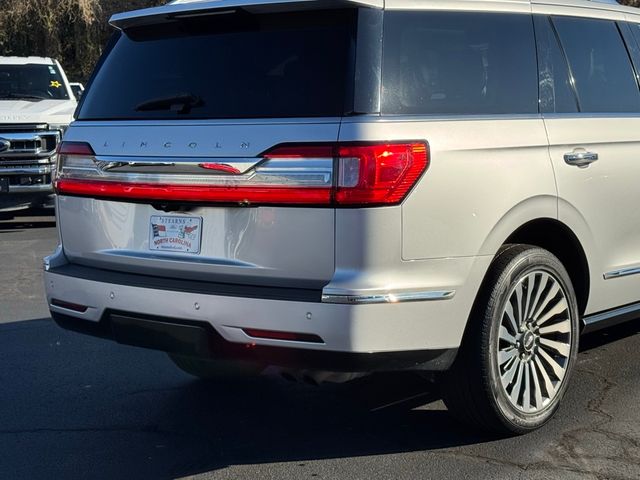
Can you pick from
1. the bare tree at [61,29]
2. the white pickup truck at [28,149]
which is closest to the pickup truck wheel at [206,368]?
the white pickup truck at [28,149]

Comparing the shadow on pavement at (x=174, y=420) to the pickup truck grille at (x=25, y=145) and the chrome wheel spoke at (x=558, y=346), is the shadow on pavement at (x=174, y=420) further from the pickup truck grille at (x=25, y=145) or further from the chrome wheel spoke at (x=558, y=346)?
the pickup truck grille at (x=25, y=145)

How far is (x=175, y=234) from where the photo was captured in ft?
13.6

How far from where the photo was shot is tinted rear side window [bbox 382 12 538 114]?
3951mm

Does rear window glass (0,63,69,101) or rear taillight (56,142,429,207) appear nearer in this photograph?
rear taillight (56,142,429,207)

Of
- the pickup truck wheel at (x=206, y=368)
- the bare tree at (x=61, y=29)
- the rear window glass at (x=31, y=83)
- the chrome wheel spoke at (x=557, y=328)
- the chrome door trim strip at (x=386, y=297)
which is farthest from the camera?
the bare tree at (x=61, y=29)

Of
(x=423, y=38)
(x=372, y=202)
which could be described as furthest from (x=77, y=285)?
(x=423, y=38)

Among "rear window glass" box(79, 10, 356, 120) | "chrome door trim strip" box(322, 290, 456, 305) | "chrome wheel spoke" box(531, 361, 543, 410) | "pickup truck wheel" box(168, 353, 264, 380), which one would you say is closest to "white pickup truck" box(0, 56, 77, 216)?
"pickup truck wheel" box(168, 353, 264, 380)

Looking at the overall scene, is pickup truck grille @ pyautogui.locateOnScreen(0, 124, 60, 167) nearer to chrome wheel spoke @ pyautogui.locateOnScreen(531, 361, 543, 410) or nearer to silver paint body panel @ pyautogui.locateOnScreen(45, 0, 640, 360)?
silver paint body panel @ pyautogui.locateOnScreen(45, 0, 640, 360)

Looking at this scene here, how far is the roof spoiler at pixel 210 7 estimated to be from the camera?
3920mm

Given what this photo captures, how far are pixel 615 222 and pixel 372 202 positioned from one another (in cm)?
171

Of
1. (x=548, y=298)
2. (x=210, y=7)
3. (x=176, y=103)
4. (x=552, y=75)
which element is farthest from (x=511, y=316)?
(x=210, y=7)

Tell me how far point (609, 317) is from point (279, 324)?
206cm

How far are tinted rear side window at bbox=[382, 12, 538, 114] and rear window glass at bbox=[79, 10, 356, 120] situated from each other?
8.4 inches

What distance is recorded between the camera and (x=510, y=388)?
4.36 metres
